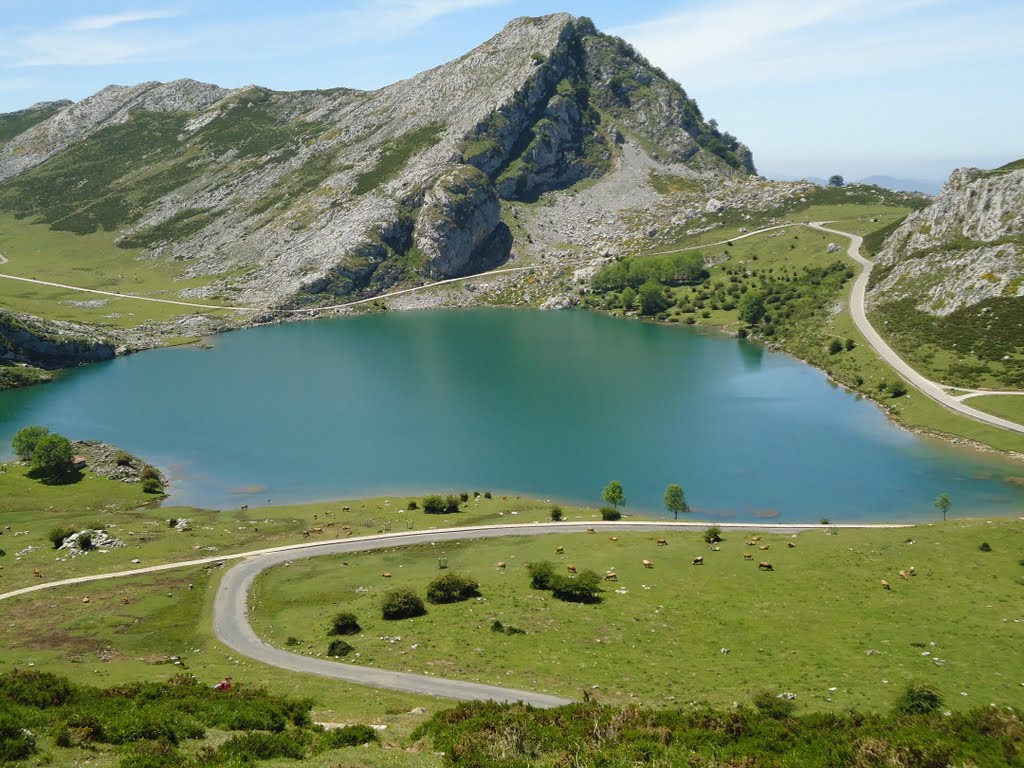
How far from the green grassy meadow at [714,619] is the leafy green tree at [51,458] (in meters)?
44.9

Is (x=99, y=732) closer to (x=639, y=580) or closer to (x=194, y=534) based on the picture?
(x=639, y=580)

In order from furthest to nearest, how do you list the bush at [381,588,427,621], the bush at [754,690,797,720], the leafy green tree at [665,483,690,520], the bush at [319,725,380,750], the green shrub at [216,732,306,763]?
the leafy green tree at [665,483,690,520], the bush at [381,588,427,621], the bush at [754,690,797,720], the bush at [319,725,380,750], the green shrub at [216,732,306,763]

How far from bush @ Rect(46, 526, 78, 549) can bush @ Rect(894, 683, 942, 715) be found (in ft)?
232

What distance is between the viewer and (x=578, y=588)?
52.8m

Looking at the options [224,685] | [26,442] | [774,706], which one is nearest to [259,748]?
[224,685]

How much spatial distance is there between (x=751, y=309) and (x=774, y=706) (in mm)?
158952

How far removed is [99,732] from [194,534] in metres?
49.0

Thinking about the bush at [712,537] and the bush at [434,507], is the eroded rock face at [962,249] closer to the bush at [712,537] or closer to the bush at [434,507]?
the bush at [712,537]

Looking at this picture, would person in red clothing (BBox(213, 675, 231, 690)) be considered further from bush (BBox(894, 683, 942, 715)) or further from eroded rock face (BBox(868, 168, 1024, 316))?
eroded rock face (BBox(868, 168, 1024, 316))

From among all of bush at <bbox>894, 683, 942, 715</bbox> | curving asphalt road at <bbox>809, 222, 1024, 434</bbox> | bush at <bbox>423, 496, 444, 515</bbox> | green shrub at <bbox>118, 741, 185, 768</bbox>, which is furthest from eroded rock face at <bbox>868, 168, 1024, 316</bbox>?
green shrub at <bbox>118, 741, 185, 768</bbox>

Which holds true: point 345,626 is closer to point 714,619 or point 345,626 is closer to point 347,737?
point 347,737

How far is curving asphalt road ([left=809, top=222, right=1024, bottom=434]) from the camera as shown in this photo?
4129 inches

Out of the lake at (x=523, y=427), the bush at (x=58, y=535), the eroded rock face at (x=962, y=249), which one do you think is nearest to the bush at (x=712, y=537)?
the lake at (x=523, y=427)

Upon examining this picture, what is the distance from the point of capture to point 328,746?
1134 inches
